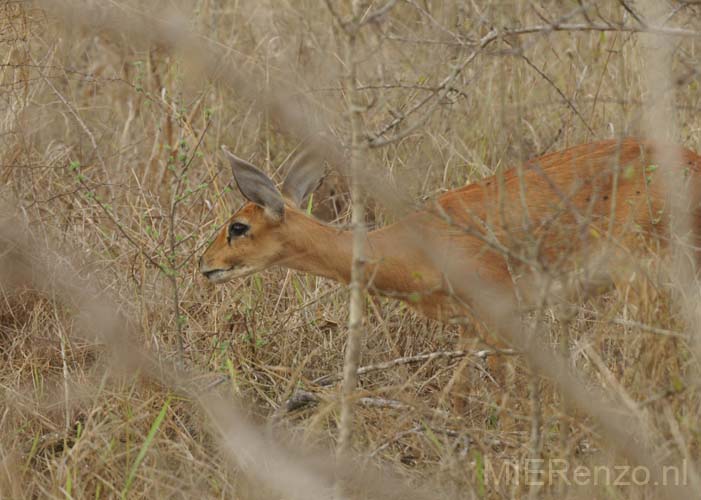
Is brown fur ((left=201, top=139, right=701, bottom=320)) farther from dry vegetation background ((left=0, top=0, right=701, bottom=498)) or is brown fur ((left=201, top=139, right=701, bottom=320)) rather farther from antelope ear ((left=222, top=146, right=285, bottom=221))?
dry vegetation background ((left=0, top=0, right=701, bottom=498))

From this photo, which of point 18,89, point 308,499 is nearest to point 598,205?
point 308,499

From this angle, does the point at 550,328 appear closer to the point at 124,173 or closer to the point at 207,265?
the point at 207,265

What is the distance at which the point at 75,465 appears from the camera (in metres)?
4.03

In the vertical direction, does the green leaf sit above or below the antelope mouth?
below

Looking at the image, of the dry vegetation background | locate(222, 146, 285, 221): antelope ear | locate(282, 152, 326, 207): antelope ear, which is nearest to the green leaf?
the dry vegetation background

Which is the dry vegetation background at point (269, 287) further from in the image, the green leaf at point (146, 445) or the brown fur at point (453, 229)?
the brown fur at point (453, 229)

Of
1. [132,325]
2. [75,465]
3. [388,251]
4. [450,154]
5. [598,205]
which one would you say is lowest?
[75,465]

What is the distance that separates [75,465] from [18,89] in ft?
8.97

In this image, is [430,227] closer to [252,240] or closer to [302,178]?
[302,178]

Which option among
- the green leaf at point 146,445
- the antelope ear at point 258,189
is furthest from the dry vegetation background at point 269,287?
the antelope ear at point 258,189

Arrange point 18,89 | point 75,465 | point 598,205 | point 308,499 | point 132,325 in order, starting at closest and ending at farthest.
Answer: point 308,499
point 75,465
point 132,325
point 598,205
point 18,89

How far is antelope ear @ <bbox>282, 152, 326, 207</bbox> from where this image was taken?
5680 millimetres

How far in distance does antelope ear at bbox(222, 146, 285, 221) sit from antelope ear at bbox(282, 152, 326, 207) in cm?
24

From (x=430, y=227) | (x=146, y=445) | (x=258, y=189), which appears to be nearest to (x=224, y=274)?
(x=258, y=189)
